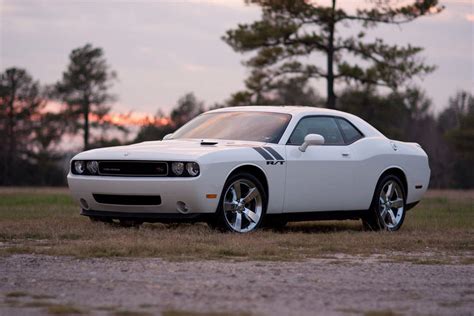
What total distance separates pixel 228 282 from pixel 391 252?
289 centimetres

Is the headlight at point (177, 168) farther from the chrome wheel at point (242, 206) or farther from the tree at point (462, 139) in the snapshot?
the tree at point (462, 139)

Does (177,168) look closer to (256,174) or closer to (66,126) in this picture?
(256,174)

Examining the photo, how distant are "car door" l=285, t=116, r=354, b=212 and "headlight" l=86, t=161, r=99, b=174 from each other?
2.01 m

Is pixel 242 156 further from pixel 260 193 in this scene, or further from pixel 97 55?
pixel 97 55

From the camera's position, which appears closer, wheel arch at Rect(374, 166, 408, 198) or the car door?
the car door

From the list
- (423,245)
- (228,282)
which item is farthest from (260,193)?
(228,282)

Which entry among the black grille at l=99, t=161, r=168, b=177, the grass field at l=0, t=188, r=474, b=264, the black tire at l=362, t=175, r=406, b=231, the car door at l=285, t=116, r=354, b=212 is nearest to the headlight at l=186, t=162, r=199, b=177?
the black grille at l=99, t=161, r=168, b=177

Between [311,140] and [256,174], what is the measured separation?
77cm

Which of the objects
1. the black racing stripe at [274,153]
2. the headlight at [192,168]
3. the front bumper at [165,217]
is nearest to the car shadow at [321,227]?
the black racing stripe at [274,153]

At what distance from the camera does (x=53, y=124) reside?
66.6 metres

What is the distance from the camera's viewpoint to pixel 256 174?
36.6 feet

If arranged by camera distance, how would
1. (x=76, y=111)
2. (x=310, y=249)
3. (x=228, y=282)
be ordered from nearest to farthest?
(x=228, y=282) → (x=310, y=249) → (x=76, y=111)

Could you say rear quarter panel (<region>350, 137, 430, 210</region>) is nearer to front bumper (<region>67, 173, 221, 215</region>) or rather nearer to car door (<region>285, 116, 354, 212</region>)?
car door (<region>285, 116, 354, 212</region>)

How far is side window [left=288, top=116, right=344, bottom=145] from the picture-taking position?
1178cm
